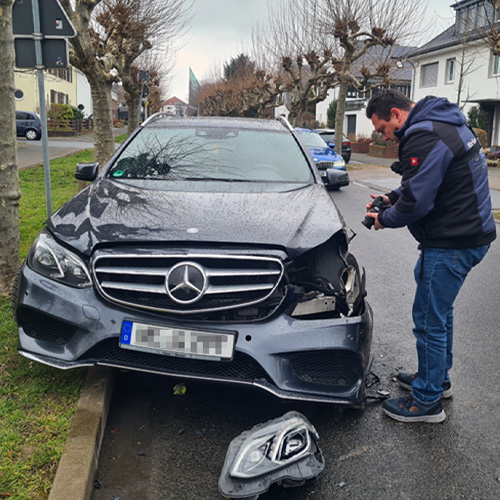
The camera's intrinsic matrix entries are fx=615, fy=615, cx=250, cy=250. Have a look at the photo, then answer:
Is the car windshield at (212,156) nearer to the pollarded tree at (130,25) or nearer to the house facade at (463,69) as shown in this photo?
the pollarded tree at (130,25)

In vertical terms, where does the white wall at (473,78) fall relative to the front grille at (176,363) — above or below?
above

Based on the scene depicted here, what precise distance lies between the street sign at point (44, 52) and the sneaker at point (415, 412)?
15.9 feet

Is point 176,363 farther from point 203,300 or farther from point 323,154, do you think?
point 323,154

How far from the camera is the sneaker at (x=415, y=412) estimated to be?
3488 mm

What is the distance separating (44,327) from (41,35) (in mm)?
4121

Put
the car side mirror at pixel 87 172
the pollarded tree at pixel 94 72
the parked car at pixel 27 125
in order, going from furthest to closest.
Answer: the parked car at pixel 27 125
the pollarded tree at pixel 94 72
the car side mirror at pixel 87 172

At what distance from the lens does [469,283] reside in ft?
22.5

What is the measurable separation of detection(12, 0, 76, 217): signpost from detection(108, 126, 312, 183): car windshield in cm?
174

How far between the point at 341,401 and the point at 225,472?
0.79 meters

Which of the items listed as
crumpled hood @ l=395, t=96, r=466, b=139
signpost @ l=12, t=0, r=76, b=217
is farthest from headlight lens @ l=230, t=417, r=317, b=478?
signpost @ l=12, t=0, r=76, b=217

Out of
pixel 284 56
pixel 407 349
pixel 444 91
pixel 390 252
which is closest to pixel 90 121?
pixel 284 56

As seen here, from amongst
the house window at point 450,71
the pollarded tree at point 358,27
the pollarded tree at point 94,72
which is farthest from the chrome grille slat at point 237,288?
the house window at point 450,71

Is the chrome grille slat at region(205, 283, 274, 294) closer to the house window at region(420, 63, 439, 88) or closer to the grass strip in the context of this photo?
the grass strip

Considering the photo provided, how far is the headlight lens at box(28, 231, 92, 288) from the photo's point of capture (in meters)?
3.25
